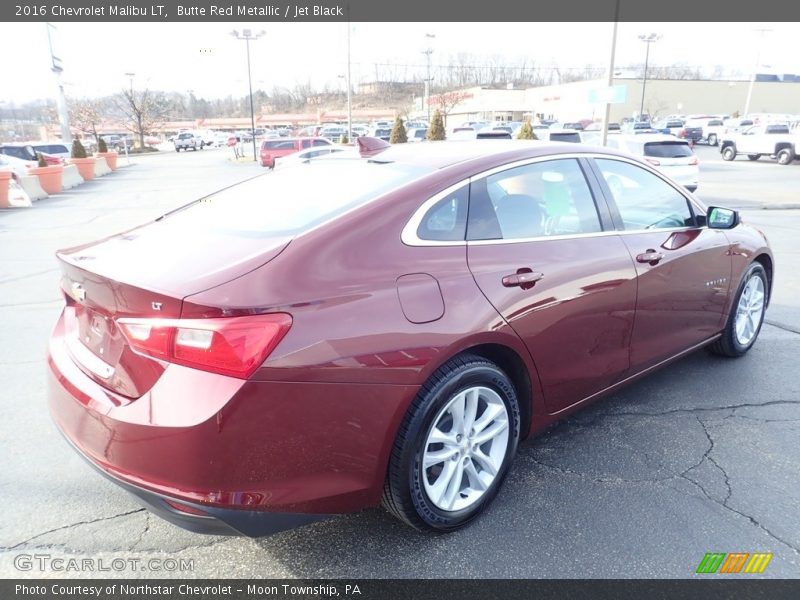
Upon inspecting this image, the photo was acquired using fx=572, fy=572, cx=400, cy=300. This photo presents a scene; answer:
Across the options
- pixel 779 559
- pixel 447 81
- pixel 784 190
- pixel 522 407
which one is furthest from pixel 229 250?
pixel 447 81

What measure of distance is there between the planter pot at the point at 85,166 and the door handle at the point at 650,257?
27.4 meters

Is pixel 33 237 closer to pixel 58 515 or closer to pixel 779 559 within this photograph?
pixel 58 515

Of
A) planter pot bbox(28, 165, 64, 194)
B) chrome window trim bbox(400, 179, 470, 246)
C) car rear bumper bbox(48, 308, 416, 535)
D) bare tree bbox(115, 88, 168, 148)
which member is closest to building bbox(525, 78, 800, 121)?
bare tree bbox(115, 88, 168, 148)

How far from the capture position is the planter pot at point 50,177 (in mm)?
19609

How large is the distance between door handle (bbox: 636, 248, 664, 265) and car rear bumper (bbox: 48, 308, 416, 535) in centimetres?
184

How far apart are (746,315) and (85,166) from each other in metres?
27.8

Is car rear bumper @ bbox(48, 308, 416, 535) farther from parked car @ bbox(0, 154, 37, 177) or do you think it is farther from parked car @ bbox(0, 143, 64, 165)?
parked car @ bbox(0, 143, 64, 165)

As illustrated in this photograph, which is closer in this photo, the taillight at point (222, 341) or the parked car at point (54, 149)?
the taillight at point (222, 341)

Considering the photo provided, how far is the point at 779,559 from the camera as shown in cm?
244

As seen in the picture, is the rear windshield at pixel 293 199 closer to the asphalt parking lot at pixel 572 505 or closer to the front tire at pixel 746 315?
the asphalt parking lot at pixel 572 505

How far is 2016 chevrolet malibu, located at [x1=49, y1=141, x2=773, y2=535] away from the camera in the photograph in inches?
77.4

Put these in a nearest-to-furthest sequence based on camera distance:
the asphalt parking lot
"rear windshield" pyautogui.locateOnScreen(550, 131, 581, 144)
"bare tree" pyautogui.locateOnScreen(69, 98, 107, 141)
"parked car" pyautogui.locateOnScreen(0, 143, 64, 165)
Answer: the asphalt parking lot, "rear windshield" pyautogui.locateOnScreen(550, 131, 581, 144), "parked car" pyautogui.locateOnScreen(0, 143, 64, 165), "bare tree" pyautogui.locateOnScreen(69, 98, 107, 141)

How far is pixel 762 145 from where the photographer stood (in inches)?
1086

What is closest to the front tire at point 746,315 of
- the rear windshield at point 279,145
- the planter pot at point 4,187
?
the planter pot at point 4,187
